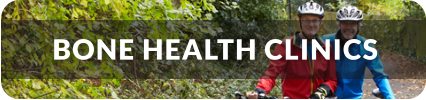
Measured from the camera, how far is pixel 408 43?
7.84m

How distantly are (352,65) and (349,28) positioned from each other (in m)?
0.26

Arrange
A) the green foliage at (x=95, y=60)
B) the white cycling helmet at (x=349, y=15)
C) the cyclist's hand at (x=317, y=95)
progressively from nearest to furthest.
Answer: the white cycling helmet at (x=349, y=15)
the cyclist's hand at (x=317, y=95)
the green foliage at (x=95, y=60)

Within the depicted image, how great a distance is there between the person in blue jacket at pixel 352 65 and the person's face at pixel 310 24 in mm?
113

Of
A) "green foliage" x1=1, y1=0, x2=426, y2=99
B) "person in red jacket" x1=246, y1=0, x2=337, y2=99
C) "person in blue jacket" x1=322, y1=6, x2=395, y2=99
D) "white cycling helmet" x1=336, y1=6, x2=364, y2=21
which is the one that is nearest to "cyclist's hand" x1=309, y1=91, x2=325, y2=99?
"person in red jacket" x1=246, y1=0, x2=337, y2=99

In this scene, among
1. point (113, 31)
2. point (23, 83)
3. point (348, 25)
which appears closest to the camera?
point (348, 25)

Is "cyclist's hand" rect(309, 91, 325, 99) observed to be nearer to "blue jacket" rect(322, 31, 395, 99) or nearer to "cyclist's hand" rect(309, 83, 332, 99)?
"cyclist's hand" rect(309, 83, 332, 99)

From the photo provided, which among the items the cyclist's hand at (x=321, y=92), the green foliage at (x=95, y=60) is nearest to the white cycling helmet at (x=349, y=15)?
the cyclist's hand at (x=321, y=92)

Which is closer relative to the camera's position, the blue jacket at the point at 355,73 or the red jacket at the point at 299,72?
the blue jacket at the point at 355,73

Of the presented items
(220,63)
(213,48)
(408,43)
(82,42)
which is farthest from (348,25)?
(408,43)

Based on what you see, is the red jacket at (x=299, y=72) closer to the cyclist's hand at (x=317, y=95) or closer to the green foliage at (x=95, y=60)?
the cyclist's hand at (x=317, y=95)

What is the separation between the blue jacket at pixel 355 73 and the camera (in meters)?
2.13

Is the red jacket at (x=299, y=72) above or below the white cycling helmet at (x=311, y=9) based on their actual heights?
below

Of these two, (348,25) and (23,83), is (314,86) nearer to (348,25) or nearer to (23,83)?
(348,25)

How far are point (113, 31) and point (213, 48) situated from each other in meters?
2.86
